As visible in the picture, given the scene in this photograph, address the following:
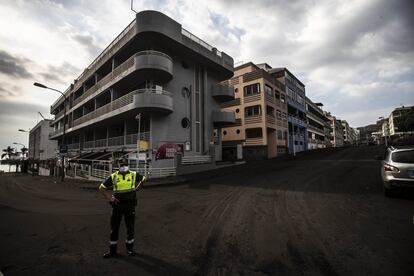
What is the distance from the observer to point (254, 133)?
105 ft

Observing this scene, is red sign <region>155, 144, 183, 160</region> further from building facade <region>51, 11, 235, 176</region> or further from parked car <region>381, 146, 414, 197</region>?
parked car <region>381, 146, 414, 197</region>

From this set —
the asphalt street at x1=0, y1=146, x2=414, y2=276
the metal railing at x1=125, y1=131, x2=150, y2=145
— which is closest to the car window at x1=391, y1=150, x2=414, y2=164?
the asphalt street at x1=0, y1=146, x2=414, y2=276

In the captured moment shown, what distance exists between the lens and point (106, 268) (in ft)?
12.1

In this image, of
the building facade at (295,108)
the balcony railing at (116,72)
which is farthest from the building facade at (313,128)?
the balcony railing at (116,72)

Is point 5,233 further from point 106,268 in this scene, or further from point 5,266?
point 106,268

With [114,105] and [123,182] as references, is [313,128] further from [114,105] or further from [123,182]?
[123,182]

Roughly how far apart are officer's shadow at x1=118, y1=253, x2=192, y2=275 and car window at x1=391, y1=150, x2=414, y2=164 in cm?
767

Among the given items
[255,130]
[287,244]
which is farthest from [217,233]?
[255,130]

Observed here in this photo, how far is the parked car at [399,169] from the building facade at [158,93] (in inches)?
510

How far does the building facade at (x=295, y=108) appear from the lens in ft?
130

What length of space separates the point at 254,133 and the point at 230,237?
2812cm

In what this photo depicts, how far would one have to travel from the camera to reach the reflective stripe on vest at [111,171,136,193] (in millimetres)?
4413

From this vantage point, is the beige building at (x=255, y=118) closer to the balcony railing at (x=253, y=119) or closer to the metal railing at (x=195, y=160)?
the balcony railing at (x=253, y=119)

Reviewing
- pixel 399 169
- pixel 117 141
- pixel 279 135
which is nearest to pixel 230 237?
pixel 399 169
